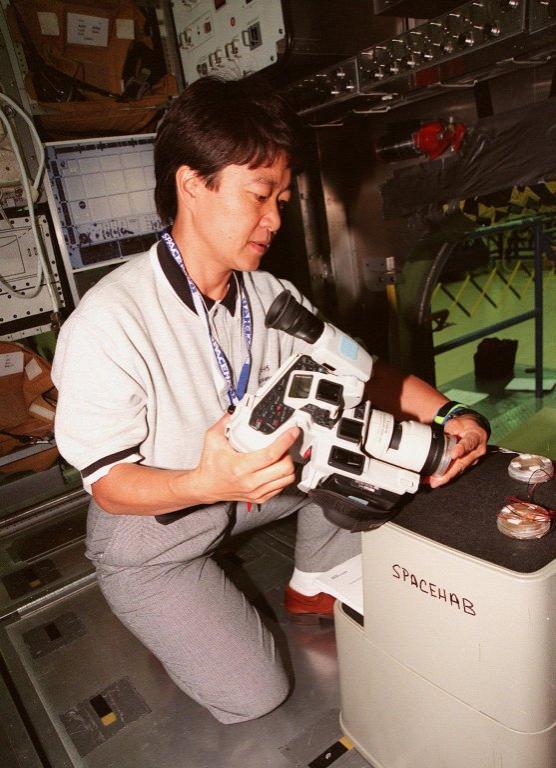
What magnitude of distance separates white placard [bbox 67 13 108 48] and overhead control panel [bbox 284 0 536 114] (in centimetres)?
107

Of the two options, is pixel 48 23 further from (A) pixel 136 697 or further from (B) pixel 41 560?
(A) pixel 136 697

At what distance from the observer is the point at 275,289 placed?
1.93 metres

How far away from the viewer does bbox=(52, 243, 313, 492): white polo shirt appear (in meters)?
1.38

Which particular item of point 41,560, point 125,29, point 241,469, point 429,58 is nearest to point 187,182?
point 241,469

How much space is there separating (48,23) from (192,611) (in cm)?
271

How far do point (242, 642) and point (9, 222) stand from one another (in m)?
2.28

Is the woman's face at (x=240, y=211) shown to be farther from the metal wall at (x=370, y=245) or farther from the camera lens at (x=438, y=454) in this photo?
the metal wall at (x=370, y=245)

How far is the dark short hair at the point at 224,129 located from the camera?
1429mm

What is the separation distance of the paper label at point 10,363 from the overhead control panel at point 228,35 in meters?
1.79

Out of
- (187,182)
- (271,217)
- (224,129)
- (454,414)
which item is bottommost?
(454,414)

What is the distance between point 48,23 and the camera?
245 centimetres

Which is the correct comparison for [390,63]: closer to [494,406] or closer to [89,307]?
[89,307]

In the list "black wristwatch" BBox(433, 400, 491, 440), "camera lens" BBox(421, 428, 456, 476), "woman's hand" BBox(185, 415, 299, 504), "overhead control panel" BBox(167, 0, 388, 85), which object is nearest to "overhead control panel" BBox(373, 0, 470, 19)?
"overhead control panel" BBox(167, 0, 388, 85)

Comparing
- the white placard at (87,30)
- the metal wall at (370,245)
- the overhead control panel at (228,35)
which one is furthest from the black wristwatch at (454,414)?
the white placard at (87,30)
